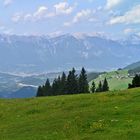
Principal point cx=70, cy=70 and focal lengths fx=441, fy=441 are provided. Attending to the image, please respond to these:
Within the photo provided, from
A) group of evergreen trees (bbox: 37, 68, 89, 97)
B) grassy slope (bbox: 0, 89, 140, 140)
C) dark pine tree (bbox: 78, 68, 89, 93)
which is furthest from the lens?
dark pine tree (bbox: 78, 68, 89, 93)

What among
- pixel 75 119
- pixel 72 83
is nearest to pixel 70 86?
pixel 72 83

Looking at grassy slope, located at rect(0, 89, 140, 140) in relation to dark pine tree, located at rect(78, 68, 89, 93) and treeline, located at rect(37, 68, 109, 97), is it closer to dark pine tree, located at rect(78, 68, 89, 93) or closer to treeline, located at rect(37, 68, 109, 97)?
treeline, located at rect(37, 68, 109, 97)

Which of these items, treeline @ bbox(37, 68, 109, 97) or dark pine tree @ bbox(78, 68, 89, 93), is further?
dark pine tree @ bbox(78, 68, 89, 93)

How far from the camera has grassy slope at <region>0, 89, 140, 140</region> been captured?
32.2 m

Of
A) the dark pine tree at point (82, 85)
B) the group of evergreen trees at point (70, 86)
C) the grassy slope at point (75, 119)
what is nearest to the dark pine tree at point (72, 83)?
the group of evergreen trees at point (70, 86)

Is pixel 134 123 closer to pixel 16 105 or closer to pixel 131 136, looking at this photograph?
pixel 131 136

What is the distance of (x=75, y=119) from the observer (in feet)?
129

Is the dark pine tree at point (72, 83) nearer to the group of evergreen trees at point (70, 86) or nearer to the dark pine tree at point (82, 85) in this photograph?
the group of evergreen trees at point (70, 86)

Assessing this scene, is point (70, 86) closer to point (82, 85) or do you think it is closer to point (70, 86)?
point (70, 86)

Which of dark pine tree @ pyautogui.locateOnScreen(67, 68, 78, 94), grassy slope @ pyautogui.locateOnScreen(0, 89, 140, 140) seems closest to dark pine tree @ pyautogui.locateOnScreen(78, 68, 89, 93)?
dark pine tree @ pyautogui.locateOnScreen(67, 68, 78, 94)

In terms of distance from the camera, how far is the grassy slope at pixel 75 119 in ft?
106

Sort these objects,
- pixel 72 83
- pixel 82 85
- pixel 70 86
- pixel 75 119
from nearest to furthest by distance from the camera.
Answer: pixel 75 119 → pixel 70 86 → pixel 72 83 → pixel 82 85

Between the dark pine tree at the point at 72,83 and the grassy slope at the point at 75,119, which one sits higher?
the dark pine tree at the point at 72,83

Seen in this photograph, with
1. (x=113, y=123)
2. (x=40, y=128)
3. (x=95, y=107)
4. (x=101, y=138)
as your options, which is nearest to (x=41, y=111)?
(x=95, y=107)
